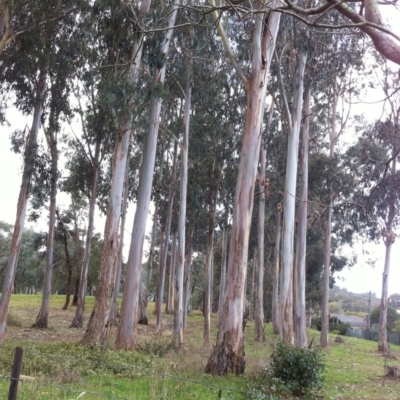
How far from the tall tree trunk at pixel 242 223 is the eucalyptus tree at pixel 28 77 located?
22.4 ft

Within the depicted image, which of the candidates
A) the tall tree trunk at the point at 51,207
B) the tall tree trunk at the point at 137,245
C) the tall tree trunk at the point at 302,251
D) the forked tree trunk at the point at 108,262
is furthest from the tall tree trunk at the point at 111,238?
the tall tree trunk at the point at 51,207

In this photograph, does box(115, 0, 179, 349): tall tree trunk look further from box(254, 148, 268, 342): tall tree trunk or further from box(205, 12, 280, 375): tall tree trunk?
box(254, 148, 268, 342): tall tree trunk

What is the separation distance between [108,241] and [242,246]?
3.78 m

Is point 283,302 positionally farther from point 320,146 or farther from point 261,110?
point 320,146

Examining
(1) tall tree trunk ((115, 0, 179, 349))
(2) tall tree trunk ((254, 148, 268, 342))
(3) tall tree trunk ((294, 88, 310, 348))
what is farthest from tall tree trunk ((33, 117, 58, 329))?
(3) tall tree trunk ((294, 88, 310, 348))

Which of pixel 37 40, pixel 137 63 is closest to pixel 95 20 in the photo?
pixel 137 63

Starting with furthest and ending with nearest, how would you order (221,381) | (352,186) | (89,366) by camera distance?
(352,186) → (221,381) → (89,366)

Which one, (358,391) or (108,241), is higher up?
(108,241)

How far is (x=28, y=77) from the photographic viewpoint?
16.3 m

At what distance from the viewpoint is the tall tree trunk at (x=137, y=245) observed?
12.4 m

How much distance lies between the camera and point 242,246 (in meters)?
10.5

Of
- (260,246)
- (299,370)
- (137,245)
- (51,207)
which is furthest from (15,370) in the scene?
(260,246)

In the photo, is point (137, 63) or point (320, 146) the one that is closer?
point (137, 63)

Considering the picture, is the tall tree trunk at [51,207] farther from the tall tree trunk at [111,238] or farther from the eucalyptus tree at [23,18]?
the tall tree trunk at [111,238]
